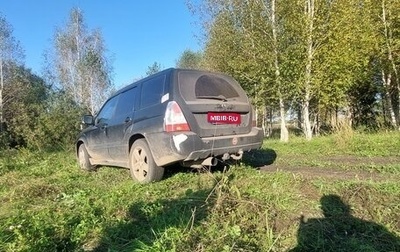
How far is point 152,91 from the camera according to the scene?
5.73m

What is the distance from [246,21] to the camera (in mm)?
17750

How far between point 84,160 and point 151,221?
5.29 meters

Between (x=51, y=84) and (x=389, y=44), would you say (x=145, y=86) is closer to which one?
(x=389, y=44)

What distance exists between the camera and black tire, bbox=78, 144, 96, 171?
8219mm

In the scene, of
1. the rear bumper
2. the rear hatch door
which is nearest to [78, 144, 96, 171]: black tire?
the rear bumper

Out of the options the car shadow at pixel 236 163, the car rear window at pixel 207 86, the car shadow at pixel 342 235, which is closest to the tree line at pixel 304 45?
the car shadow at pixel 236 163

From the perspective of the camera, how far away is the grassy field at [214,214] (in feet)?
9.96

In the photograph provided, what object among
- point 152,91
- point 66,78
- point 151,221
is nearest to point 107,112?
point 152,91

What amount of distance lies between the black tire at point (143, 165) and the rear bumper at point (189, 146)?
20 centimetres

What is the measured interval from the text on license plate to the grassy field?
2.53 feet

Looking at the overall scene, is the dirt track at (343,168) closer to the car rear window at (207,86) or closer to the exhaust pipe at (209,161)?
the exhaust pipe at (209,161)

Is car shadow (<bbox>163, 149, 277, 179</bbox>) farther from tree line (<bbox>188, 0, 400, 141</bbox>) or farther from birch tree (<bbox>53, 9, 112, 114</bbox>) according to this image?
birch tree (<bbox>53, 9, 112, 114</bbox>)

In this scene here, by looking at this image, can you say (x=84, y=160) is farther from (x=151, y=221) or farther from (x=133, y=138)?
(x=151, y=221)

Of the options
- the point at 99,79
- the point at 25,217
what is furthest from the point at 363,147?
the point at 99,79
